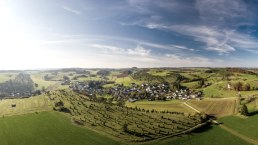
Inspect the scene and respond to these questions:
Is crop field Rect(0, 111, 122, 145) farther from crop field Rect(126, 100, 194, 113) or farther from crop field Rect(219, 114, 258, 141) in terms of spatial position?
crop field Rect(126, 100, 194, 113)

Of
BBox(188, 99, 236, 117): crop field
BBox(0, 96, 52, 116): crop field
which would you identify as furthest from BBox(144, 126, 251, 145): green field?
BBox(0, 96, 52, 116): crop field

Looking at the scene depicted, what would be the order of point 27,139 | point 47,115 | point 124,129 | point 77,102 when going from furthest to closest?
1. point 77,102
2. point 47,115
3. point 124,129
4. point 27,139

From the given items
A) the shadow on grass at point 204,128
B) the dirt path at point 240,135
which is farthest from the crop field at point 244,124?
the shadow on grass at point 204,128

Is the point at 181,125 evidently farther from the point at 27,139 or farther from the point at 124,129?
the point at 27,139

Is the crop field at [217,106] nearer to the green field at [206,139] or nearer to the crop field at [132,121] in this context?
the crop field at [132,121]

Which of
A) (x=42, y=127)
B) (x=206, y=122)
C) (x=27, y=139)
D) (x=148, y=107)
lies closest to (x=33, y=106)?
(x=42, y=127)

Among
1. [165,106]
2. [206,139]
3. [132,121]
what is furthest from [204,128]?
[165,106]
